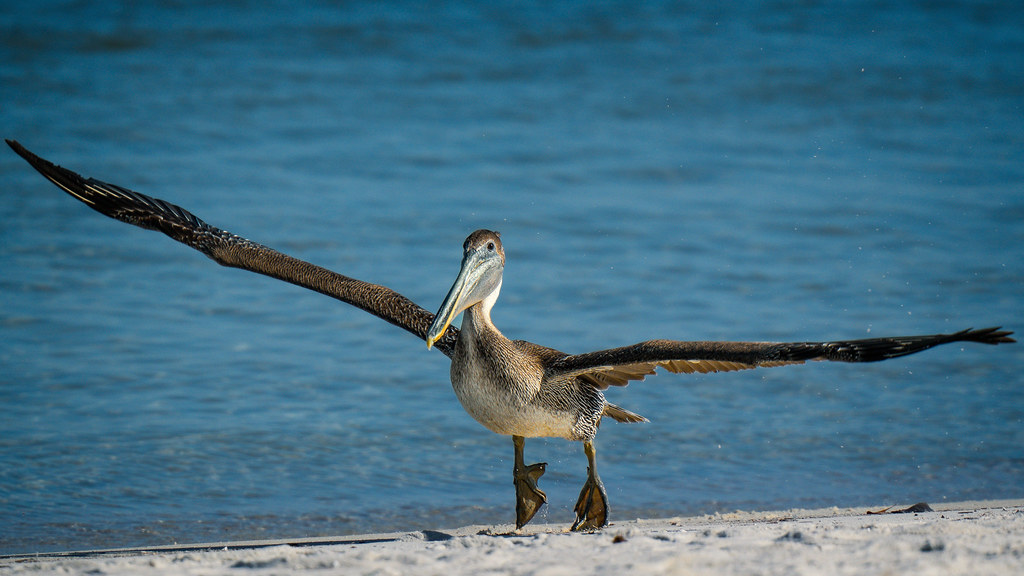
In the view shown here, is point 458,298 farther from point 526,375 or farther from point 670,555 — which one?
point 670,555

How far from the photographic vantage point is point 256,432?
7.69 meters

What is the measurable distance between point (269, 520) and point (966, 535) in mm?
3697

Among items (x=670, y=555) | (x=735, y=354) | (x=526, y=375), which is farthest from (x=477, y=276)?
(x=670, y=555)

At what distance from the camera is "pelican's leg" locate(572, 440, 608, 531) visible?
5.93m

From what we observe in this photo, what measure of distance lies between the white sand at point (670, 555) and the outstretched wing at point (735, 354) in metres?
0.71

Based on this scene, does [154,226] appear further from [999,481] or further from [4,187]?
[4,187]

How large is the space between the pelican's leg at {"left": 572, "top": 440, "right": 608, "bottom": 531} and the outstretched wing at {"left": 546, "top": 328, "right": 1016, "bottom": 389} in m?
0.56

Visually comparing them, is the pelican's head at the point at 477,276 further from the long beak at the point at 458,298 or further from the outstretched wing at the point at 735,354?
the outstretched wing at the point at 735,354

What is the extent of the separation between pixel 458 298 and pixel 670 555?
2.01m

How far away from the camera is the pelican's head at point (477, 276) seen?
5.79 m

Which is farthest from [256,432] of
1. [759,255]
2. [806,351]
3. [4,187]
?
[4,187]

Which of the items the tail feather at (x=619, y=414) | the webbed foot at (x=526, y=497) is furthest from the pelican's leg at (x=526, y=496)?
the tail feather at (x=619, y=414)

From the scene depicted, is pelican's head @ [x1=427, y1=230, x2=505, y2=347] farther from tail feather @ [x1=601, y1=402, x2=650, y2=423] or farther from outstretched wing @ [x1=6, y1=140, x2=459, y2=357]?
tail feather @ [x1=601, y1=402, x2=650, y2=423]

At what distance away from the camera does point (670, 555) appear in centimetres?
425
